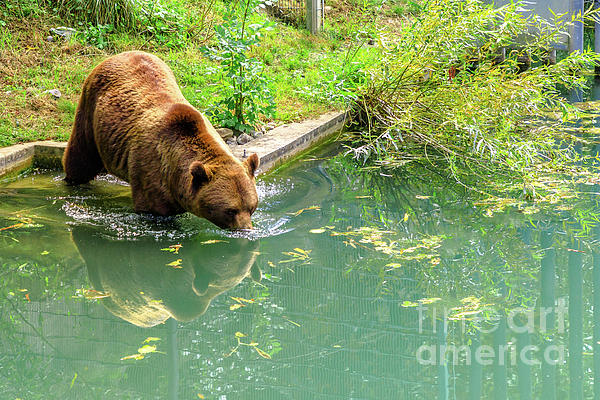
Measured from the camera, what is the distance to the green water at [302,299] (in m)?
3.84

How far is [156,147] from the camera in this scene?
6137mm

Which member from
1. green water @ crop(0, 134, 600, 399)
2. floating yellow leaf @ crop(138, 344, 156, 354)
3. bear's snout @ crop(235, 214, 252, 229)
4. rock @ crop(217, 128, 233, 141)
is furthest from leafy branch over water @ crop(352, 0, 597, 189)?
floating yellow leaf @ crop(138, 344, 156, 354)

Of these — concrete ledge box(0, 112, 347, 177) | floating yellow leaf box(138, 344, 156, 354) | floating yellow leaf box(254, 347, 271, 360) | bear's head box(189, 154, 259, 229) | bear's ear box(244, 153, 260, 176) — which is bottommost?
floating yellow leaf box(254, 347, 271, 360)

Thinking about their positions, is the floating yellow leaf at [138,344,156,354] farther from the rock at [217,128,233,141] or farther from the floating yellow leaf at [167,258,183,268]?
the rock at [217,128,233,141]

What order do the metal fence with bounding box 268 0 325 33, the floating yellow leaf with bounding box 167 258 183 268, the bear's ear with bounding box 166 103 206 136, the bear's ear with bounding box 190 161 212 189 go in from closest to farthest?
the floating yellow leaf with bounding box 167 258 183 268, the bear's ear with bounding box 190 161 212 189, the bear's ear with bounding box 166 103 206 136, the metal fence with bounding box 268 0 325 33

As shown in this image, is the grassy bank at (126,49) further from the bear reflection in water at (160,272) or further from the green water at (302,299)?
the bear reflection in water at (160,272)

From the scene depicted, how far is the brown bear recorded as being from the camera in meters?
5.76

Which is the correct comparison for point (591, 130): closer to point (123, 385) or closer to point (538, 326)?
point (538, 326)

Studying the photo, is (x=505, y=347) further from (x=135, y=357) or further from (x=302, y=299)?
(x=135, y=357)

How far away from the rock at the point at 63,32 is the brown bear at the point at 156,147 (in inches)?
148

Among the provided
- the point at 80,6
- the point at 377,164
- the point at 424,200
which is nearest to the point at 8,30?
the point at 80,6

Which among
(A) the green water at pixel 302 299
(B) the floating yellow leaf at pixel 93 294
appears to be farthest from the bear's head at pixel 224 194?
(B) the floating yellow leaf at pixel 93 294

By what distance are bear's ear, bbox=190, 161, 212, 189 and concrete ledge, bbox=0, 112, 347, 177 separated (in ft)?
6.56

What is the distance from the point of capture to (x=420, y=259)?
17.9ft
